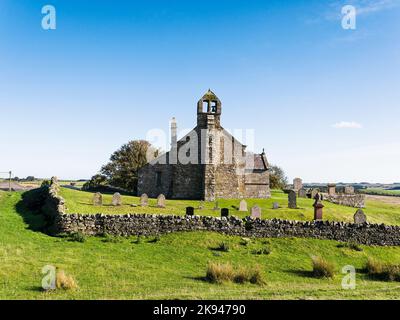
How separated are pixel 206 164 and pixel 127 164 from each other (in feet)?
65.8

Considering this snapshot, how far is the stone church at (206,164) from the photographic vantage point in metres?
41.6

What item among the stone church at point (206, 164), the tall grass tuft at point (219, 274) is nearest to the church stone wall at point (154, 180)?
the stone church at point (206, 164)

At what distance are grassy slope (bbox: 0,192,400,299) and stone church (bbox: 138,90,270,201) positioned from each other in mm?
20253

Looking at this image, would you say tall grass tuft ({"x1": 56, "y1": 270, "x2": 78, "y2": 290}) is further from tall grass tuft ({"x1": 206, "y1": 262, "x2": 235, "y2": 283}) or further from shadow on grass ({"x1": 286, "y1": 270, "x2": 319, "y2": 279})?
shadow on grass ({"x1": 286, "y1": 270, "x2": 319, "y2": 279})

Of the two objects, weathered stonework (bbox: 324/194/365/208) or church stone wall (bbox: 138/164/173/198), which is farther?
weathered stonework (bbox: 324/194/365/208)

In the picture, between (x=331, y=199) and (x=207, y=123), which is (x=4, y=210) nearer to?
(x=207, y=123)

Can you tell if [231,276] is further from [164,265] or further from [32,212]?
[32,212]

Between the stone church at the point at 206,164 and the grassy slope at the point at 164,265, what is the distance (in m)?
20.3

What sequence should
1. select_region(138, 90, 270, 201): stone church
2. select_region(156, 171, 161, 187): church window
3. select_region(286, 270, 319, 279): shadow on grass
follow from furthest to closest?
select_region(156, 171, 161, 187): church window < select_region(138, 90, 270, 201): stone church < select_region(286, 270, 319, 279): shadow on grass

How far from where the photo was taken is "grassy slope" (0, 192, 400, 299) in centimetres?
1202

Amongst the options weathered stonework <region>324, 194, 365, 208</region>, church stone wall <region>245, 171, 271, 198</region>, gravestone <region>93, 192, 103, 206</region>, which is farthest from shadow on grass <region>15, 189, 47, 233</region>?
weathered stonework <region>324, 194, 365, 208</region>

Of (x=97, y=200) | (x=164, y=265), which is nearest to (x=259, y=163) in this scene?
(x=97, y=200)

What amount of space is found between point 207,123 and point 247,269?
28151 millimetres
